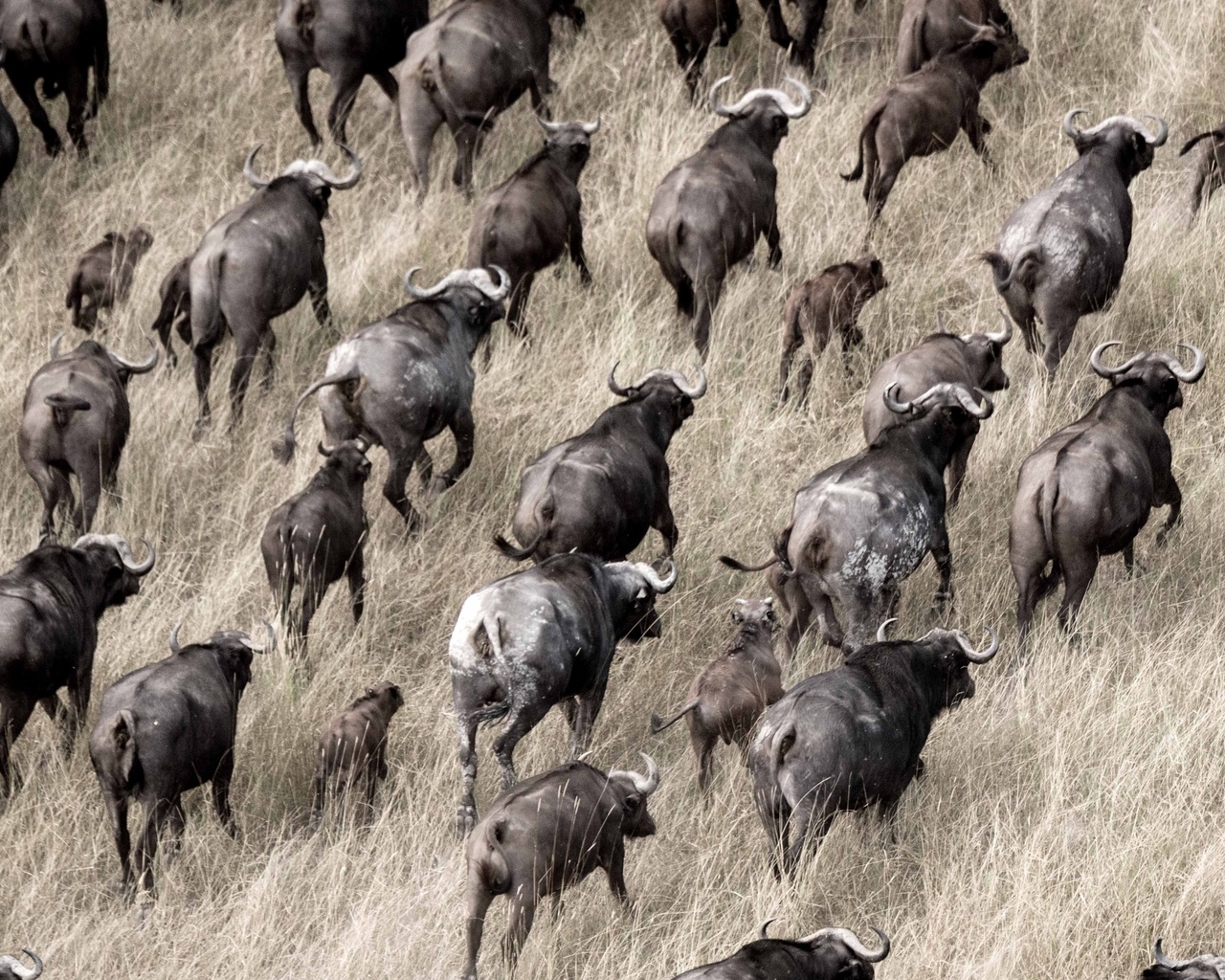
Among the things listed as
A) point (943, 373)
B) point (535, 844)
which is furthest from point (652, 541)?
point (535, 844)

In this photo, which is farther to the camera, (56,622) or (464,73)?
(464,73)

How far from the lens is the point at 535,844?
670 centimetres

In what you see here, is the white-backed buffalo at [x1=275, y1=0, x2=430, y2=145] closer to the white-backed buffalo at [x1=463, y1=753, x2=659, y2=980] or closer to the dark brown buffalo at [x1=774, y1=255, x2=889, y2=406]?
the dark brown buffalo at [x1=774, y1=255, x2=889, y2=406]

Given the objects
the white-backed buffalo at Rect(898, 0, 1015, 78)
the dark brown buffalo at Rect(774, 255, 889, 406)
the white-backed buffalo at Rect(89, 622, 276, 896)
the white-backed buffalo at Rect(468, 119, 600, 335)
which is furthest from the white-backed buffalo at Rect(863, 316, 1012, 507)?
the white-backed buffalo at Rect(89, 622, 276, 896)

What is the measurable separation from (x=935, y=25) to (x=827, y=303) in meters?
3.04

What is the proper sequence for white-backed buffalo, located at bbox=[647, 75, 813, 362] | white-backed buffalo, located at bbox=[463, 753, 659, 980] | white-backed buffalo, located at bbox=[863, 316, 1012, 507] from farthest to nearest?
white-backed buffalo, located at bbox=[647, 75, 813, 362]
white-backed buffalo, located at bbox=[863, 316, 1012, 507]
white-backed buffalo, located at bbox=[463, 753, 659, 980]

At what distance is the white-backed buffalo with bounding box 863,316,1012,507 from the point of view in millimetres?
9625

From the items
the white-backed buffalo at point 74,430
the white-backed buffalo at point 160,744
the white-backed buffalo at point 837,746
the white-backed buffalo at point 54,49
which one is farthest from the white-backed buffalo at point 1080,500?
the white-backed buffalo at point 54,49

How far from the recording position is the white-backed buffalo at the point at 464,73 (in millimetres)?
12047

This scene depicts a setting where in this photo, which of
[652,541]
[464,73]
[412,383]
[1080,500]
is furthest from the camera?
[464,73]

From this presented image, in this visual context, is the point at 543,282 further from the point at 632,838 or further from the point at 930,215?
the point at 632,838

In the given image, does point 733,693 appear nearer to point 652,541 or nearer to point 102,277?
point 652,541

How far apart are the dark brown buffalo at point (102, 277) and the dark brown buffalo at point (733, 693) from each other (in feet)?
16.0

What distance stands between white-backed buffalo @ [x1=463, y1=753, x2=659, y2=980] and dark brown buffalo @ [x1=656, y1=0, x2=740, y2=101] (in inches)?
279
